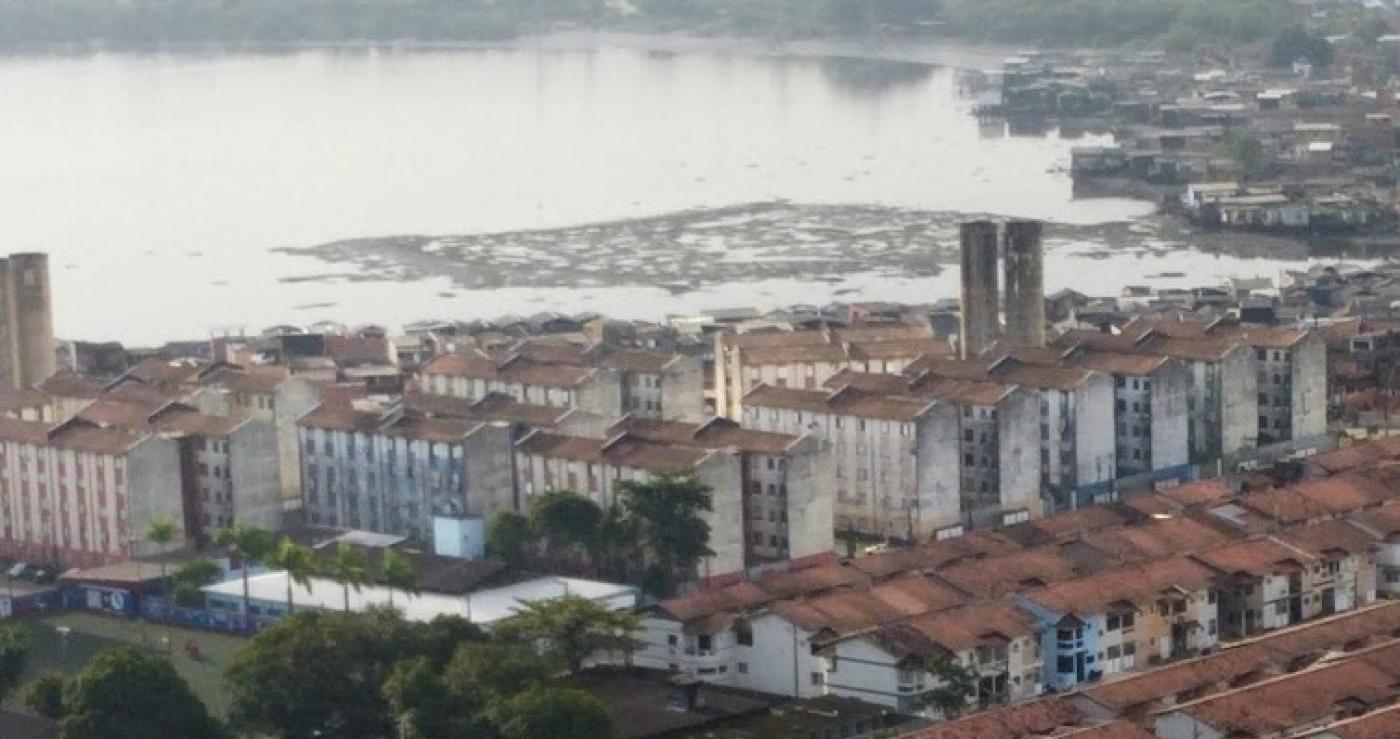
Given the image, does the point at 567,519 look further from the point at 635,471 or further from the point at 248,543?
the point at 248,543

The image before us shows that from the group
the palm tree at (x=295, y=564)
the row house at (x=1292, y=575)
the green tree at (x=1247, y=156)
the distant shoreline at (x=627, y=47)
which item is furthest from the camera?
the distant shoreline at (x=627, y=47)

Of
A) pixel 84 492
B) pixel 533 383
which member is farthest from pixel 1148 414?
pixel 84 492

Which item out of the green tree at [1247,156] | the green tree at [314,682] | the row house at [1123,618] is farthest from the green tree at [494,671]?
the green tree at [1247,156]

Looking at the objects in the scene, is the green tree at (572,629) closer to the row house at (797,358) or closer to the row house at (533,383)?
the row house at (533,383)

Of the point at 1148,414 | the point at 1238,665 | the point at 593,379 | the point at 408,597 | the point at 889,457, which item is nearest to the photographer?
the point at 1238,665

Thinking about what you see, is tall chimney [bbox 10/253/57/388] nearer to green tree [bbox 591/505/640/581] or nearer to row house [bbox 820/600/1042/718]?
green tree [bbox 591/505/640/581]

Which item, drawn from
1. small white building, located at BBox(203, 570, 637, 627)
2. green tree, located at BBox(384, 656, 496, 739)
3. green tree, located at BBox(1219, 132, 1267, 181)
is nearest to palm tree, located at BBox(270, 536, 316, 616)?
small white building, located at BBox(203, 570, 637, 627)

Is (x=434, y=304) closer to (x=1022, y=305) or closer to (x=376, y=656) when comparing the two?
(x=1022, y=305)
